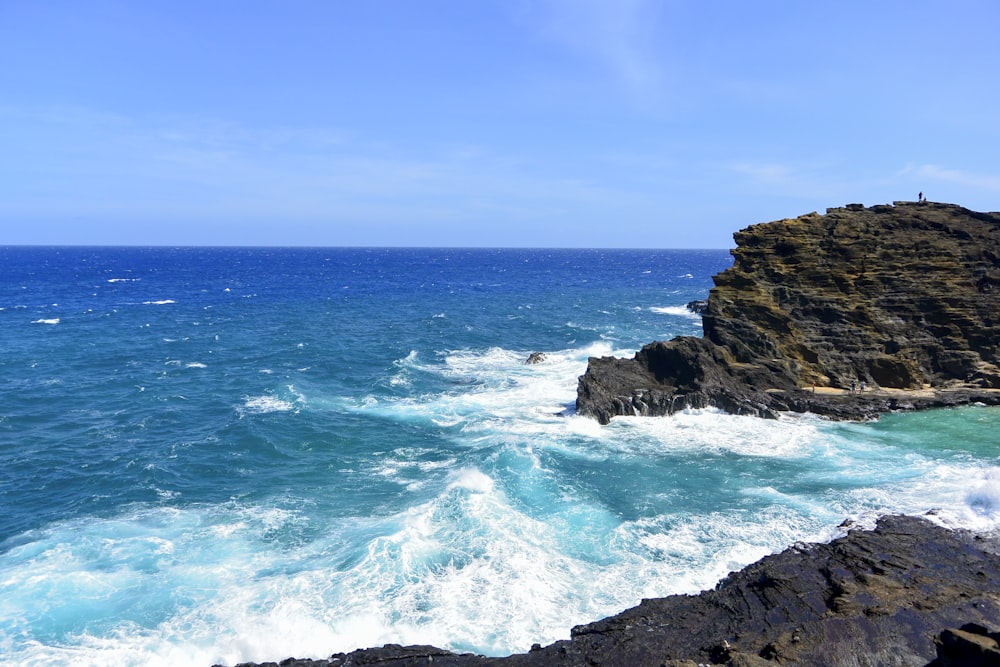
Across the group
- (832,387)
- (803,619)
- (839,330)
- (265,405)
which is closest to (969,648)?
(803,619)

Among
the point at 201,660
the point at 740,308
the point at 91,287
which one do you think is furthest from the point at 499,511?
the point at 91,287

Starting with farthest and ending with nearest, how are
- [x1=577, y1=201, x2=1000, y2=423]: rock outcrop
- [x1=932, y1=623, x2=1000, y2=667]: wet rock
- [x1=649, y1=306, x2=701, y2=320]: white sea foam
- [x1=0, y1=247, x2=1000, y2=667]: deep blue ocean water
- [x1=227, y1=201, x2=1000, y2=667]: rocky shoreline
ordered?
[x1=649, y1=306, x2=701, y2=320]: white sea foam < [x1=577, y1=201, x2=1000, y2=423]: rock outcrop < [x1=0, y1=247, x2=1000, y2=667]: deep blue ocean water < [x1=227, y1=201, x2=1000, y2=667]: rocky shoreline < [x1=932, y1=623, x2=1000, y2=667]: wet rock

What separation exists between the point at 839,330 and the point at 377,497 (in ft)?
112

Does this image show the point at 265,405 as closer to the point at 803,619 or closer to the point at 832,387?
the point at 803,619

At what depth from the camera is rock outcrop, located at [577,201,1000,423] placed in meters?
40.9

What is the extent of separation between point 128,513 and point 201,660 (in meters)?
11.6

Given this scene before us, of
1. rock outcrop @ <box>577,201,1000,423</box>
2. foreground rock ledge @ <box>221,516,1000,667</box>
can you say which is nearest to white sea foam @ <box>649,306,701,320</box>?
rock outcrop @ <box>577,201,1000,423</box>

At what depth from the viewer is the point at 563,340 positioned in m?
69.2

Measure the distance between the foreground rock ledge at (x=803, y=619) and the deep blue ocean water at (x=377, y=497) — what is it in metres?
1.83

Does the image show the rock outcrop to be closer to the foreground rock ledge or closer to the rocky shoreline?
the rocky shoreline

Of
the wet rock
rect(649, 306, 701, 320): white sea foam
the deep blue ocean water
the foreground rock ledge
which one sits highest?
the wet rock

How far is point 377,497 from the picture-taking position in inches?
1134

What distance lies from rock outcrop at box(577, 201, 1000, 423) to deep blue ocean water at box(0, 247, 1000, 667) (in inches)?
99.7

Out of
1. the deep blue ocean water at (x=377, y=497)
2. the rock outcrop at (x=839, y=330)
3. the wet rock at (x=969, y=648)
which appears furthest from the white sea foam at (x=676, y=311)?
the wet rock at (x=969, y=648)
